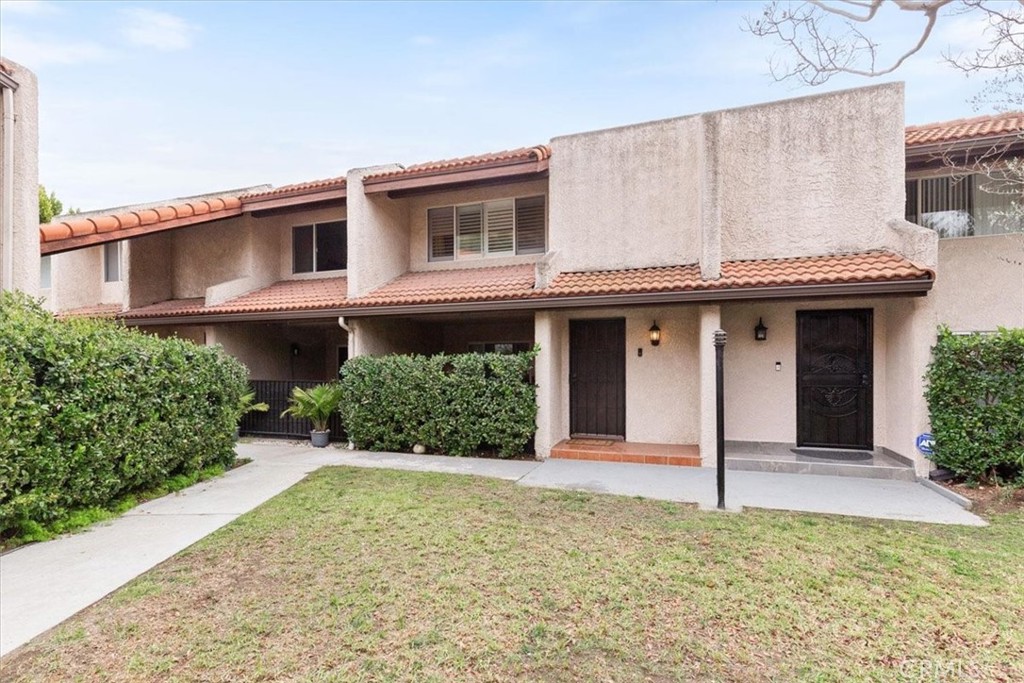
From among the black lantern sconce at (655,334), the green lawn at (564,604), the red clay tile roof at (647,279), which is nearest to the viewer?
the green lawn at (564,604)

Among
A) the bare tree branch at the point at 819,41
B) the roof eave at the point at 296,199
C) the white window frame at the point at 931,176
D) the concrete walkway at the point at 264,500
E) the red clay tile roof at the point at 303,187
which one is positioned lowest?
the concrete walkway at the point at 264,500

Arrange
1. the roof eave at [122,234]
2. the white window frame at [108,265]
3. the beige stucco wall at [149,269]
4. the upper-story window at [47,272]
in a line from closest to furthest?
the roof eave at [122,234] < the beige stucco wall at [149,269] < the white window frame at [108,265] < the upper-story window at [47,272]

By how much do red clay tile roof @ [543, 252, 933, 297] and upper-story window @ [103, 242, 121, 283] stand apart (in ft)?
47.7

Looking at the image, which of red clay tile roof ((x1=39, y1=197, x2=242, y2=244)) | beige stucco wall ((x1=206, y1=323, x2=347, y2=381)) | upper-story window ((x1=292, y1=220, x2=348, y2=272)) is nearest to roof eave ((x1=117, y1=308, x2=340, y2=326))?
beige stucco wall ((x1=206, y1=323, x2=347, y2=381))

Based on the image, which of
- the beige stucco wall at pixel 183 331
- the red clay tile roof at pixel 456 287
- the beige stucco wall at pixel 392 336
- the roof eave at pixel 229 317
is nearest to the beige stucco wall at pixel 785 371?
the red clay tile roof at pixel 456 287

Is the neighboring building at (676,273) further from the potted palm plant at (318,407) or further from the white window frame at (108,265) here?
the white window frame at (108,265)

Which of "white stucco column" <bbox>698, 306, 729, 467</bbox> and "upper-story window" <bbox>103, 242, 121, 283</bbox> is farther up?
"upper-story window" <bbox>103, 242, 121, 283</bbox>

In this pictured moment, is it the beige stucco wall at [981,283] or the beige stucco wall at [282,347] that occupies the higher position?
the beige stucco wall at [981,283]

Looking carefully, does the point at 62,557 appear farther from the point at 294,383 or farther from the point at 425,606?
the point at 294,383

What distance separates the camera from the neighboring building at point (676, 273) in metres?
8.10

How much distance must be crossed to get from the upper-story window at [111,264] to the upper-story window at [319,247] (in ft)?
20.8

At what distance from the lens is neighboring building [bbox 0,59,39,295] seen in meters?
6.52

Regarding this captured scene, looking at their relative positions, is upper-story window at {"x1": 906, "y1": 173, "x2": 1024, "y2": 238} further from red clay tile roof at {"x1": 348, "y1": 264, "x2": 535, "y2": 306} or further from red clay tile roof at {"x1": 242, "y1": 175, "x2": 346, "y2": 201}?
red clay tile roof at {"x1": 242, "y1": 175, "x2": 346, "y2": 201}

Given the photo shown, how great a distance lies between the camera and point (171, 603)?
12.8ft
